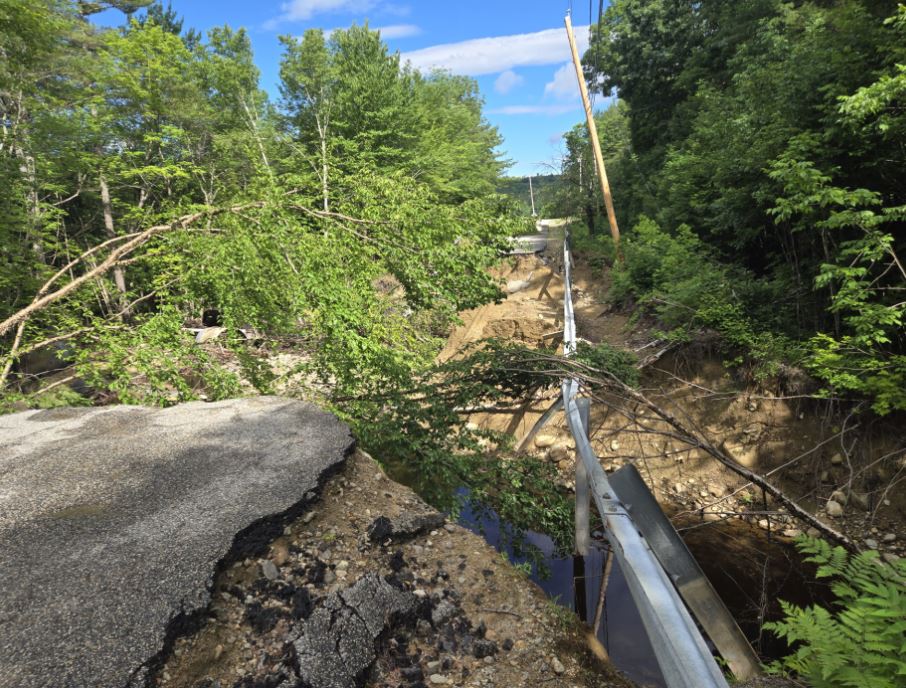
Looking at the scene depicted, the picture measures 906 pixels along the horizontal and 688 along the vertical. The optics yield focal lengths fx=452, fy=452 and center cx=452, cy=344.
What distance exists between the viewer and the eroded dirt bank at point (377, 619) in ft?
6.77

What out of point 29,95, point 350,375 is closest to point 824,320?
point 350,375

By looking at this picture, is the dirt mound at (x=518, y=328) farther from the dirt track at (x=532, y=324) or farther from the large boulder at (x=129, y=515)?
the large boulder at (x=129, y=515)

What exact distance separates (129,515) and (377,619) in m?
1.55

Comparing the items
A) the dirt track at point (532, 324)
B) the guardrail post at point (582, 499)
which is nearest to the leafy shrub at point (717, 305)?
the dirt track at point (532, 324)

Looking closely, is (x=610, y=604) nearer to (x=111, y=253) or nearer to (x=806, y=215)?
(x=806, y=215)

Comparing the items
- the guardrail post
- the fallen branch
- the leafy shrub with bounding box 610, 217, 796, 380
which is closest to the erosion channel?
the guardrail post

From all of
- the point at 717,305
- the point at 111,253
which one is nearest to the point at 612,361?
the point at 717,305

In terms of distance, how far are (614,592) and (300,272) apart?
5.19 metres

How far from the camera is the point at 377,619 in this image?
7.69 ft

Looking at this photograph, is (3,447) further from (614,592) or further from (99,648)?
(614,592)

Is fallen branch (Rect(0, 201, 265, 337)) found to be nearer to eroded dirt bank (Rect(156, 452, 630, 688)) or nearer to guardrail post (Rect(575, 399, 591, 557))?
eroded dirt bank (Rect(156, 452, 630, 688))

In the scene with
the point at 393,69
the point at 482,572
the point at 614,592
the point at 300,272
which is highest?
the point at 393,69

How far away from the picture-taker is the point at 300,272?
580 centimetres

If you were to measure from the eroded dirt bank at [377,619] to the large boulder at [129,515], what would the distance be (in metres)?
0.17
